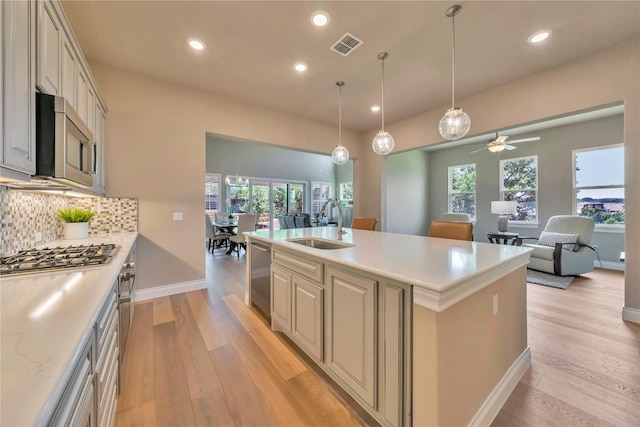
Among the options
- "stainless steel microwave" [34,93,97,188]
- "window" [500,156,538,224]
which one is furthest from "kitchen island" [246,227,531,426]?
"window" [500,156,538,224]

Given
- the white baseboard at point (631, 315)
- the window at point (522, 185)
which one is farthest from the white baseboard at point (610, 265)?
the white baseboard at point (631, 315)

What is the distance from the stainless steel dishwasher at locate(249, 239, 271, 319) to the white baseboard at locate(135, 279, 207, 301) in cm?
107

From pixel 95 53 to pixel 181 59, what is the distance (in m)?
0.88

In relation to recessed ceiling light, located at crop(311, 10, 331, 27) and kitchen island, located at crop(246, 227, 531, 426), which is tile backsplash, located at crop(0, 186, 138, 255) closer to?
kitchen island, located at crop(246, 227, 531, 426)

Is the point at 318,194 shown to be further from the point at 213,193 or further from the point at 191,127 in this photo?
the point at 191,127

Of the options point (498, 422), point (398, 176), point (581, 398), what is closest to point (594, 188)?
point (398, 176)

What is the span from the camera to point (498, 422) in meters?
1.42

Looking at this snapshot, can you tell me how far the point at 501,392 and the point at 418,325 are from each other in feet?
3.24

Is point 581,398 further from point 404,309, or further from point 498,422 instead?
point 404,309

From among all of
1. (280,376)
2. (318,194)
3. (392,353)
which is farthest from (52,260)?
(318,194)

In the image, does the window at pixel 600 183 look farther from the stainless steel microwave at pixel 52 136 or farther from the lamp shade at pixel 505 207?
the stainless steel microwave at pixel 52 136

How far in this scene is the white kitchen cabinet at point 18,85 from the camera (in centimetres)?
101

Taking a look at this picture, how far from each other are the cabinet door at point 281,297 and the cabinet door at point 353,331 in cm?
55

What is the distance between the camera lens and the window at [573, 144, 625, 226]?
4820mm
